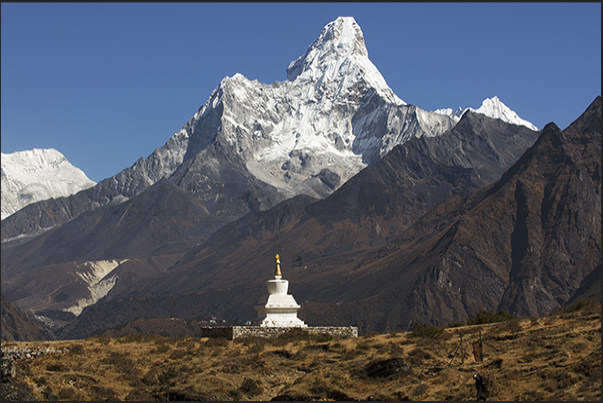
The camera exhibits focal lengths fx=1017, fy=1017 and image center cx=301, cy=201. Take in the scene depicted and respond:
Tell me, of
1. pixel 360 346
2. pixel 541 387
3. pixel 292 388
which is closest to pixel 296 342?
pixel 360 346

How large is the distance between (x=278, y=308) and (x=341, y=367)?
43.3 ft

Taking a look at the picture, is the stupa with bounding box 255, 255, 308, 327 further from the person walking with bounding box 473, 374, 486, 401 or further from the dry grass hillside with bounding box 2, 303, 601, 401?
the person walking with bounding box 473, 374, 486, 401

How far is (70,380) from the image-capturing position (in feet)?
163

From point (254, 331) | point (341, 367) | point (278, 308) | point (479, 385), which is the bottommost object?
point (479, 385)

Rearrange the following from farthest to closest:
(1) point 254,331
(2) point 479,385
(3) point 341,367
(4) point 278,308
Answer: (4) point 278,308 < (1) point 254,331 < (3) point 341,367 < (2) point 479,385

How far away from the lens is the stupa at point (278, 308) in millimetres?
62469

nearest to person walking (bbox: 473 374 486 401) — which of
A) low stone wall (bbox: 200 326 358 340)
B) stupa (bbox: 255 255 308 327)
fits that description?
low stone wall (bbox: 200 326 358 340)

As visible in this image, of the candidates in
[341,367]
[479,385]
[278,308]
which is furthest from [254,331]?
[479,385]

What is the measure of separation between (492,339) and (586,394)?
12.0m

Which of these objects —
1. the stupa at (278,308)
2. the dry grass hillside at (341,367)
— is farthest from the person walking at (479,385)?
the stupa at (278,308)

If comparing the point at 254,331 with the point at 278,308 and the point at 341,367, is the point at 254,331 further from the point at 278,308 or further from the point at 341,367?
the point at 341,367

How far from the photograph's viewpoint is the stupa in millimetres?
62469

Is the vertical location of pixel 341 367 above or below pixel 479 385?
above

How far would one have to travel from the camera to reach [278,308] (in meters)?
63.4
